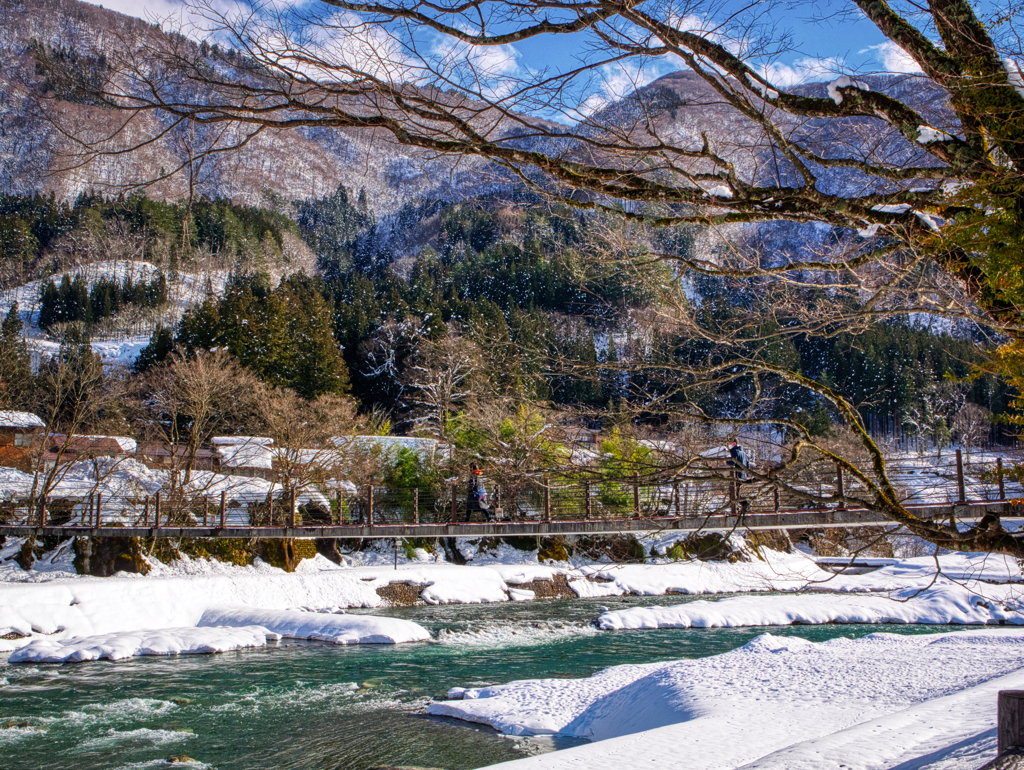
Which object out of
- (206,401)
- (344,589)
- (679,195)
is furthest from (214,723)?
(206,401)

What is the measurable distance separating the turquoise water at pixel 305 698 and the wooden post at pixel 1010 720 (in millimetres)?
5454

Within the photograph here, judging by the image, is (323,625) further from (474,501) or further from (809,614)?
(809,614)

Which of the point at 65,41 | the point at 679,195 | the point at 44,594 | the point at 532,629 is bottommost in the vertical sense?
the point at 532,629

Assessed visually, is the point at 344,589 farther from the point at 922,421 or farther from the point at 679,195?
the point at 922,421

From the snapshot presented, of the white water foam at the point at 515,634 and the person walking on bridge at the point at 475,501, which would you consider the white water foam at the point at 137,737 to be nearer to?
the white water foam at the point at 515,634

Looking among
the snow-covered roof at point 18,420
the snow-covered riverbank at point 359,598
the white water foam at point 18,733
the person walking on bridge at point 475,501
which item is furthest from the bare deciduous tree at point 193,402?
the white water foam at point 18,733

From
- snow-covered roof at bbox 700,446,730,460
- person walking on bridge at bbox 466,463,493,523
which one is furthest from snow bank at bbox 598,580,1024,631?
snow-covered roof at bbox 700,446,730,460

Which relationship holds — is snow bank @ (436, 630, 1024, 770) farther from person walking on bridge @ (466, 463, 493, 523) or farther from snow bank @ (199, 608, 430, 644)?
person walking on bridge @ (466, 463, 493, 523)

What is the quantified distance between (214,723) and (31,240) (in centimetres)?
9027

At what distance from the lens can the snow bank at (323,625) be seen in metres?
14.6

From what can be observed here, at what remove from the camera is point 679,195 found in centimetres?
301

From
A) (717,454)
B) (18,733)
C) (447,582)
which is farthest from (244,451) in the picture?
(717,454)

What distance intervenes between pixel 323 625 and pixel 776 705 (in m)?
9.88

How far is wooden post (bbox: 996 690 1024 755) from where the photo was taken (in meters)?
2.81
